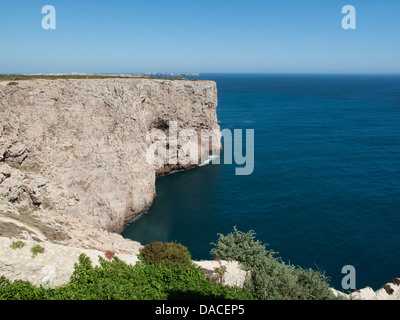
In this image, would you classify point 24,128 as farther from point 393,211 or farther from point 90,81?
point 393,211

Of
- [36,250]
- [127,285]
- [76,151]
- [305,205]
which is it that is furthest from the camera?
[305,205]

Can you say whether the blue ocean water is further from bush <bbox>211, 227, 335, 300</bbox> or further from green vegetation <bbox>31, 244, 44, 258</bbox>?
green vegetation <bbox>31, 244, 44, 258</bbox>

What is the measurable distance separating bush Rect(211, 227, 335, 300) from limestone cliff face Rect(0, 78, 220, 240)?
15.3 metres

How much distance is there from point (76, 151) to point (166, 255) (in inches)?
742

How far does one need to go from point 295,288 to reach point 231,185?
29.2m

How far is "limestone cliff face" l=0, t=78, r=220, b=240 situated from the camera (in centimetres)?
2697

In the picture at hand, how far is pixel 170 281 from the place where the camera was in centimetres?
1553

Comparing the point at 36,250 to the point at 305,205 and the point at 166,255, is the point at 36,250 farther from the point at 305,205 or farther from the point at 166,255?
the point at 305,205

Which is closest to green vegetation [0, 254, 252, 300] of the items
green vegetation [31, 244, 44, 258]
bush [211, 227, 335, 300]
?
bush [211, 227, 335, 300]

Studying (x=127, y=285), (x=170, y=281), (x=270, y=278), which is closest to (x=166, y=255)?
(x=170, y=281)

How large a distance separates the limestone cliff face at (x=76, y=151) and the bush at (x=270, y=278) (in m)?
15.3
